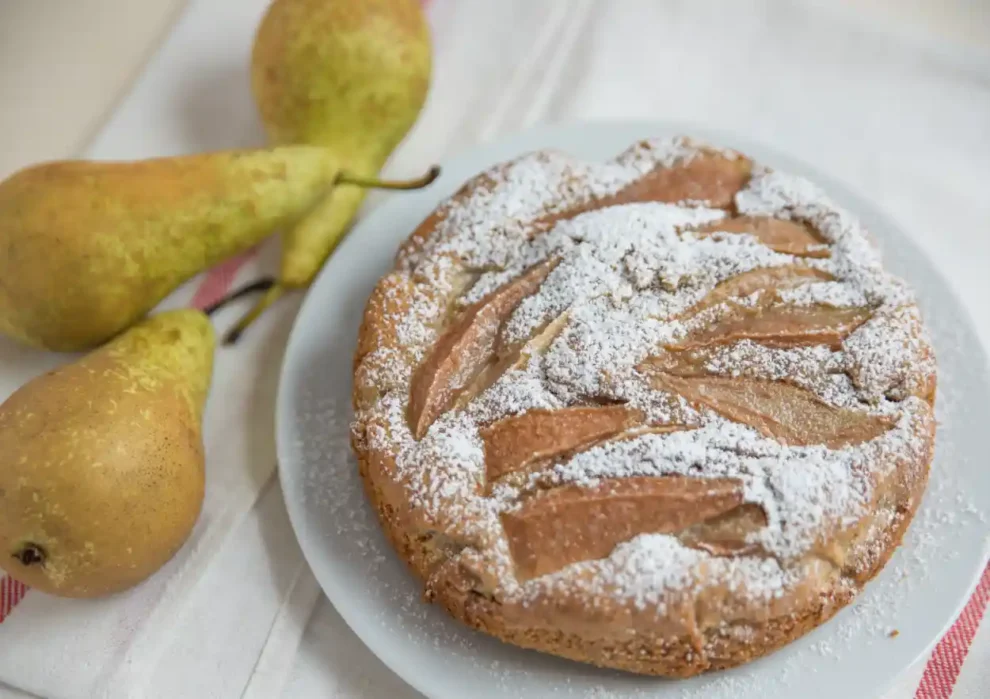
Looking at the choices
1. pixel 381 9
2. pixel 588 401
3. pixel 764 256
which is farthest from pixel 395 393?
pixel 381 9

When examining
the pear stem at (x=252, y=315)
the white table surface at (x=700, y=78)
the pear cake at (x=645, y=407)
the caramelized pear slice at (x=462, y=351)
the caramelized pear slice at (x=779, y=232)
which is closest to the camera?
the pear cake at (x=645, y=407)

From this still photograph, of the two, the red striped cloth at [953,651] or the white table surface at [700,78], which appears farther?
the white table surface at [700,78]

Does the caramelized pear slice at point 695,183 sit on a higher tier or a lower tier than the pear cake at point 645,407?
higher

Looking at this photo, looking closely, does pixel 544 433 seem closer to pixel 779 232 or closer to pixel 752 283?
pixel 752 283

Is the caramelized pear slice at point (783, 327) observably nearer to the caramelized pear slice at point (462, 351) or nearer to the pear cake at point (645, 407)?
the pear cake at point (645, 407)

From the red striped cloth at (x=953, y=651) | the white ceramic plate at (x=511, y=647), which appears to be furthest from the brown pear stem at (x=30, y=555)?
the red striped cloth at (x=953, y=651)

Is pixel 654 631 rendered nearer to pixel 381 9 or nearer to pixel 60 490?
pixel 60 490

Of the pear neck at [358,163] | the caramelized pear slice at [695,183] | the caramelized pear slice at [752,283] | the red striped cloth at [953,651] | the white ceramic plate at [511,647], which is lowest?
the red striped cloth at [953,651]

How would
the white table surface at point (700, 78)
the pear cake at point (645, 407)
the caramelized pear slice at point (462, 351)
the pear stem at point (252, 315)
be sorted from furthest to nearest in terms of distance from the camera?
the white table surface at point (700, 78), the pear stem at point (252, 315), the caramelized pear slice at point (462, 351), the pear cake at point (645, 407)

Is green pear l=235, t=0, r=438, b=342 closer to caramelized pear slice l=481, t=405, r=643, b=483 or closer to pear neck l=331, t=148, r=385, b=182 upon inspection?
pear neck l=331, t=148, r=385, b=182
